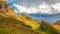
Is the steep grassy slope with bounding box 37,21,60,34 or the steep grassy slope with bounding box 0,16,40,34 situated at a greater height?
the steep grassy slope with bounding box 0,16,40,34

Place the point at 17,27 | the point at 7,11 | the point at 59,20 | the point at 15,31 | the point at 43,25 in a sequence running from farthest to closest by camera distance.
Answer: the point at 59,20, the point at 7,11, the point at 43,25, the point at 17,27, the point at 15,31

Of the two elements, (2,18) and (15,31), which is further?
(2,18)

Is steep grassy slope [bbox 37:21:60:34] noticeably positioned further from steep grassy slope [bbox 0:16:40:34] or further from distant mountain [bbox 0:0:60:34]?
steep grassy slope [bbox 0:16:40:34]

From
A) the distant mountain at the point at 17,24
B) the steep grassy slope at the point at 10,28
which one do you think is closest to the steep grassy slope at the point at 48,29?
the distant mountain at the point at 17,24

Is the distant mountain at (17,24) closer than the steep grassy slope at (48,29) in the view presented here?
Yes

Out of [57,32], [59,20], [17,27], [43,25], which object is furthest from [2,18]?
[59,20]

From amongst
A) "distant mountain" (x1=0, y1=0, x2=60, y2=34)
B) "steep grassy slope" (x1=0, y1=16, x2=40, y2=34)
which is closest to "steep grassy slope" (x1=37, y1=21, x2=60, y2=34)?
"distant mountain" (x1=0, y1=0, x2=60, y2=34)

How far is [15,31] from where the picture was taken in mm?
35781

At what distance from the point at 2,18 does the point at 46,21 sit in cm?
1094

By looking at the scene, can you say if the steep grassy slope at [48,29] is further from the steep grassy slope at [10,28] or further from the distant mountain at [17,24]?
the steep grassy slope at [10,28]

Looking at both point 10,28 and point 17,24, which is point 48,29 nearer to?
point 17,24

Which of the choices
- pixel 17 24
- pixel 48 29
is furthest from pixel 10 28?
pixel 48 29

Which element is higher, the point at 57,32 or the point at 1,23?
the point at 1,23

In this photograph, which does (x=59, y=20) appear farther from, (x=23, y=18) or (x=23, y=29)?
(x=23, y=29)
